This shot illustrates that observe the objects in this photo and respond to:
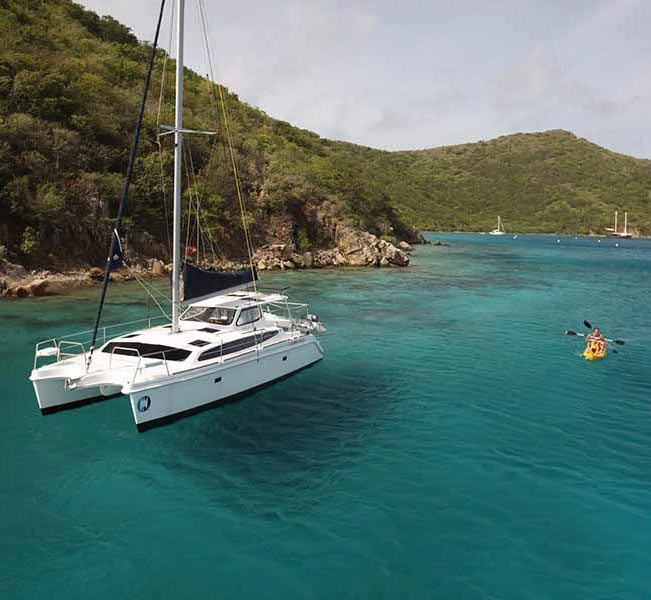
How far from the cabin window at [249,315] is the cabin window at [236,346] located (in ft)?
2.60

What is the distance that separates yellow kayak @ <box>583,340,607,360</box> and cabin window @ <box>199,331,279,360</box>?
13814 millimetres

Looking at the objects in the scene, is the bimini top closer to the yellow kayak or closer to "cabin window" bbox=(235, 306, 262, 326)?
"cabin window" bbox=(235, 306, 262, 326)

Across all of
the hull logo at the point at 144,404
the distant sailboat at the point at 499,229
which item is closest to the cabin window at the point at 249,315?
the hull logo at the point at 144,404

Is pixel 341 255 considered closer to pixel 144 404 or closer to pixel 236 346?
pixel 236 346

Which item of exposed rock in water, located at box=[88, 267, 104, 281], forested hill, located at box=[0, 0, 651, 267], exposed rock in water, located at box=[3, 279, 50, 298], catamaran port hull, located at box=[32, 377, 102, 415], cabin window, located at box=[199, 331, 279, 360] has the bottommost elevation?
catamaran port hull, located at box=[32, 377, 102, 415]

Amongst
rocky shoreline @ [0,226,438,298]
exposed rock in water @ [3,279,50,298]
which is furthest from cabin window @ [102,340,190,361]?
exposed rock in water @ [3,279,50,298]

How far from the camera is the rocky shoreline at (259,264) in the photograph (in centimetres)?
3203

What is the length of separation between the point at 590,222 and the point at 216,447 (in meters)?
163

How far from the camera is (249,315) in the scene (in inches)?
688

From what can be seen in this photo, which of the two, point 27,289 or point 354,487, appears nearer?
point 354,487

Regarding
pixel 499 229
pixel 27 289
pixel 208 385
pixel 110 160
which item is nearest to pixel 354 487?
pixel 208 385

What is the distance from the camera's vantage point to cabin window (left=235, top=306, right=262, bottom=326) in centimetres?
1709

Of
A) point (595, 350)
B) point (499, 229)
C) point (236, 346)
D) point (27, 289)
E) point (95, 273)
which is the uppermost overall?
point (499, 229)

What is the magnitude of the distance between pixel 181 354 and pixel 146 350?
3.61 ft
